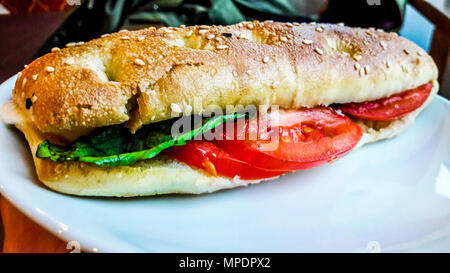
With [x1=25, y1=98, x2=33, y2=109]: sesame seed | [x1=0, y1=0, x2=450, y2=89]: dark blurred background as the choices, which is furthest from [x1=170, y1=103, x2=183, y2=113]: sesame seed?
[x1=0, y1=0, x2=450, y2=89]: dark blurred background

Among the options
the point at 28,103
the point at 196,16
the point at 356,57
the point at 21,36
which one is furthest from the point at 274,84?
the point at 21,36

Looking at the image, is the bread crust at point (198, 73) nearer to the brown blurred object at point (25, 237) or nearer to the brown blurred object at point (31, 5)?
the brown blurred object at point (25, 237)

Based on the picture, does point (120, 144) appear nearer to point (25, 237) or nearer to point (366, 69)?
point (25, 237)

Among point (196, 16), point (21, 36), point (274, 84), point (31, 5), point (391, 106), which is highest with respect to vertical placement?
point (274, 84)

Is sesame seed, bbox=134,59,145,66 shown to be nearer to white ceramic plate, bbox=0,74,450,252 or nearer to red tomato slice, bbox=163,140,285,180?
red tomato slice, bbox=163,140,285,180

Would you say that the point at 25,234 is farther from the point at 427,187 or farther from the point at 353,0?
the point at 353,0

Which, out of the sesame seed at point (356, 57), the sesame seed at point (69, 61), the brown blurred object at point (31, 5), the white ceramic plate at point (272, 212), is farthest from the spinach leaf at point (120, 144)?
the brown blurred object at point (31, 5)
